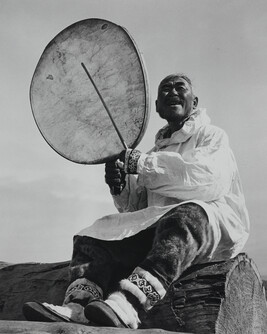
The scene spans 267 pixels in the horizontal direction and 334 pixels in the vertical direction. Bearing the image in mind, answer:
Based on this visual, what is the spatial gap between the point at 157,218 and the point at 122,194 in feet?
2.18

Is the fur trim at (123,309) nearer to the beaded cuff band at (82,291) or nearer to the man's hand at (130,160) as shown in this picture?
the beaded cuff band at (82,291)

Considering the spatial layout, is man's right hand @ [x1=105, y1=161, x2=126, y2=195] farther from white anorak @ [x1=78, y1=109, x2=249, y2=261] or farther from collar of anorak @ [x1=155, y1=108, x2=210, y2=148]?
collar of anorak @ [x1=155, y1=108, x2=210, y2=148]

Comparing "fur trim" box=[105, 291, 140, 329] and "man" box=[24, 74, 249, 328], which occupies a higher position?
"man" box=[24, 74, 249, 328]

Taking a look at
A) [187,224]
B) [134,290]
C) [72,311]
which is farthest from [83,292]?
[187,224]

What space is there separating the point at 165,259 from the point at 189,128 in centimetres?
115

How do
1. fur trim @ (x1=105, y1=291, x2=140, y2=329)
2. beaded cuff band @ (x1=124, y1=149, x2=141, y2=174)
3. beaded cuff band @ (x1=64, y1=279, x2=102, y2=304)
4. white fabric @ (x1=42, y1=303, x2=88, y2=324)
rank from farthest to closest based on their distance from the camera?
beaded cuff band @ (x1=124, y1=149, x2=141, y2=174)
beaded cuff band @ (x1=64, y1=279, x2=102, y2=304)
white fabric @ (x1=42, y1=303, x2=88, y2=324)
fur trim @ (x1=105, y1=291, x2=140, y2=329)

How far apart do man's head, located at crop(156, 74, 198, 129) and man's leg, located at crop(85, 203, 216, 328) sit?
99 centimetres

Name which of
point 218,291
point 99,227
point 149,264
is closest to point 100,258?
point 99,227

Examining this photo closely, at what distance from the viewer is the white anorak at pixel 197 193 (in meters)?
3.53

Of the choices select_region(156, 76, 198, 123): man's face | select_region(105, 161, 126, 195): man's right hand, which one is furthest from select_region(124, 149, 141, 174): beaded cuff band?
select_region(156, 76, 198, 123): man's face

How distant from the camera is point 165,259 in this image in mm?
3188

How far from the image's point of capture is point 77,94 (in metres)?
4.25

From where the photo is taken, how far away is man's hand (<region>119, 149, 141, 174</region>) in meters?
3.64

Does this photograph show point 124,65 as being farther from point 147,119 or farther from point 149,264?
point 149,264
